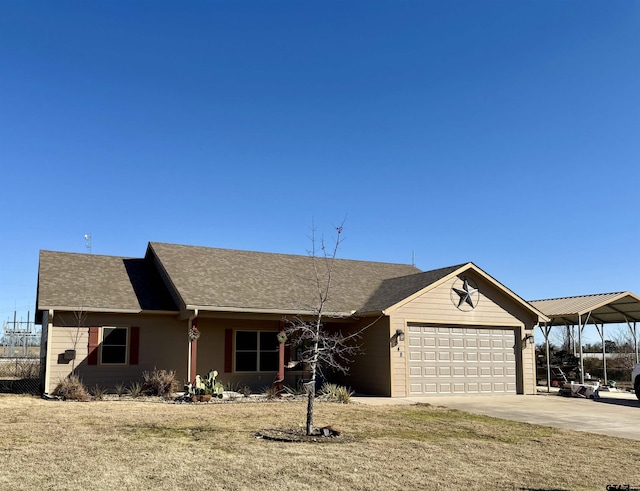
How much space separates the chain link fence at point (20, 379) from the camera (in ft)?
63.1

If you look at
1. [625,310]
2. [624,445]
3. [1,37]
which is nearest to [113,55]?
[1,37]

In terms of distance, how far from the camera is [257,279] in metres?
21.5

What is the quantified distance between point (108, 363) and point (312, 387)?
416 inches

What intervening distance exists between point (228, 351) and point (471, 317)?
8.60 metres

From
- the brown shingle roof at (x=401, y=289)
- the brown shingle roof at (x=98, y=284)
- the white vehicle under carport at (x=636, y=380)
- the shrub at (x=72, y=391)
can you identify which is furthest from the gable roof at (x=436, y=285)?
the shrub at (x=72, y=391)

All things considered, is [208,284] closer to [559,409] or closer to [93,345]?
[93,345]

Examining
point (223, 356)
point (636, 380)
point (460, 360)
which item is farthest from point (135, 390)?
point (636, 380)

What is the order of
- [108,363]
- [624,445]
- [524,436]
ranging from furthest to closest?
[108,363] → [524,436] → [624,445]

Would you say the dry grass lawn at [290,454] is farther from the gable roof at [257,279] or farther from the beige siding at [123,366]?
the gable roof at [257,279]

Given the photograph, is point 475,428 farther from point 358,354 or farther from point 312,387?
point 358,354

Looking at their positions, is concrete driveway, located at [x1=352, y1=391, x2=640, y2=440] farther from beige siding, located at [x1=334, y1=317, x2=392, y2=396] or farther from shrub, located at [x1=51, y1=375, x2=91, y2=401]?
shrub, located at [x1=51, y1=375, x2=91, y2=401]

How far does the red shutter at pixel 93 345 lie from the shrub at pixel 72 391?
110 centimetres

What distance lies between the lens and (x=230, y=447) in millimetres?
8961

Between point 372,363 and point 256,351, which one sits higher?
point 256,351
